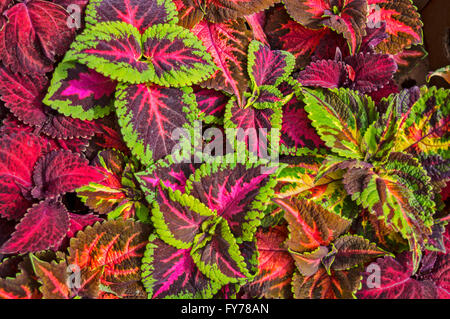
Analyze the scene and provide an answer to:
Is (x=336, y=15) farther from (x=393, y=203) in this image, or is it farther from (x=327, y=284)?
(x=327, y=284)

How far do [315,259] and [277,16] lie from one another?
1.83 feet

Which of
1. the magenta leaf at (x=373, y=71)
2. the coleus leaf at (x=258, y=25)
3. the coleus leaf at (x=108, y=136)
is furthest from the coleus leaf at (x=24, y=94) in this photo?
the magenta leaf at (x=373, y=71)

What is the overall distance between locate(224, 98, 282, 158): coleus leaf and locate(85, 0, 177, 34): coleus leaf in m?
0.22

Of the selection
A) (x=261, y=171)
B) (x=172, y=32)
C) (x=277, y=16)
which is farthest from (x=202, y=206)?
(x=277, y=16)

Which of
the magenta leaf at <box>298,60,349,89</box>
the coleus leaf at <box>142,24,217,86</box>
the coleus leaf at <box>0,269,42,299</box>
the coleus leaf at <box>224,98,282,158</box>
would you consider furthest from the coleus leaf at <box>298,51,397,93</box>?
the coleus leaf at <box>0,269,42,299</box>

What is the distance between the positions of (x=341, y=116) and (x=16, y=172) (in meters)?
0.67

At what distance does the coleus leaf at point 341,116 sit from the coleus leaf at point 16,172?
22.7 inches

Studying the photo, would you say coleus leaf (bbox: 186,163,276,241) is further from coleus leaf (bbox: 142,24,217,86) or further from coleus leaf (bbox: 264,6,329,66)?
coleus leaf (bbox: 264,6,329,66)

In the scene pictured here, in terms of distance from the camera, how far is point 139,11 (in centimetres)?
87

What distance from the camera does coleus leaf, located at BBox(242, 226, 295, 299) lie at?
2.88 feet

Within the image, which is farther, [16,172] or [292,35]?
[292,35]

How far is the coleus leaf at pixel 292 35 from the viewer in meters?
1.00

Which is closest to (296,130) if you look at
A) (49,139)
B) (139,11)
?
(139,11)

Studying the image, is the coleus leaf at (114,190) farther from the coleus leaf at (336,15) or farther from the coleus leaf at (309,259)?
the coleus leaf at (336,15)
